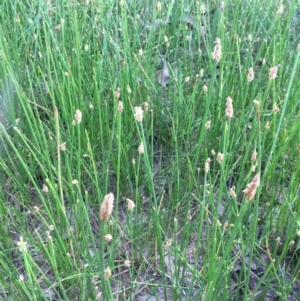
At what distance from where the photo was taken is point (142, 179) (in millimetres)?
1418

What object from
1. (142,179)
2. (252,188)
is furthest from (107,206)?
(142,179)

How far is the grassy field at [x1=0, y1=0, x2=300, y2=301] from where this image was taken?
1.03m

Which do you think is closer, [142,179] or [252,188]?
[252,188]

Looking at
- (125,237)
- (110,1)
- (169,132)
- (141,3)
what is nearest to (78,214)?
(125,237)

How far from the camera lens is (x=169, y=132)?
154cm

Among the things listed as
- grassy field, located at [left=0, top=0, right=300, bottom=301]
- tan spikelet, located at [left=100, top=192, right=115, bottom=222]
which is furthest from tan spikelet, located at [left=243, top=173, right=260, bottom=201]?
grassy field, located at [left=0, top=0, right=300, bottom=301]

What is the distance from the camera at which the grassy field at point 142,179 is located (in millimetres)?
1030

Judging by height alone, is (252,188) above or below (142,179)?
above

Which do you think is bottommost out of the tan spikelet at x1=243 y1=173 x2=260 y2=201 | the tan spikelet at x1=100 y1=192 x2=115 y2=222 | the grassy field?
the grassy field

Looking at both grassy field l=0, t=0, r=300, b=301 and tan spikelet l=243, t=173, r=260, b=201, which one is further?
grassy field l=0, t=0, r=300, b=301

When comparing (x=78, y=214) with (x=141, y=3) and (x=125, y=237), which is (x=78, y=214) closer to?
(x=125, y=237)

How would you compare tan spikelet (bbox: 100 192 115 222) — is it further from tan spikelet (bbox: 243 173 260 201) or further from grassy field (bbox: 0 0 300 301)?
grassy field (bbox: 0 0 300 301)

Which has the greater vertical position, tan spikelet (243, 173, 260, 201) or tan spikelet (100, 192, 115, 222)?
tan spikelet (100, 192, 115, 222)

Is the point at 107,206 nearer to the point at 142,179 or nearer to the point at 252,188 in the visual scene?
the point at 252,188
